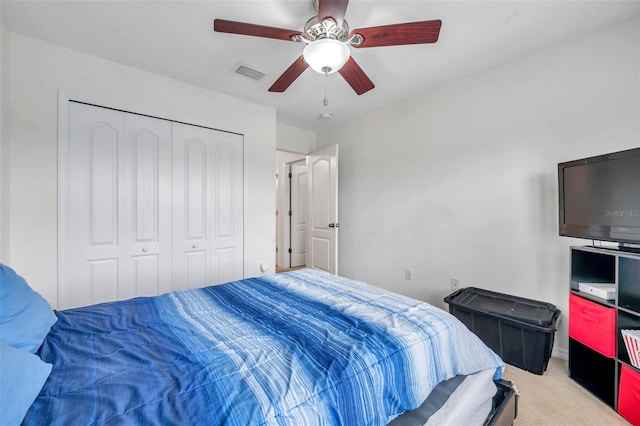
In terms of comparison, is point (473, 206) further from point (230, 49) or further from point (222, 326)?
point (230, 49)

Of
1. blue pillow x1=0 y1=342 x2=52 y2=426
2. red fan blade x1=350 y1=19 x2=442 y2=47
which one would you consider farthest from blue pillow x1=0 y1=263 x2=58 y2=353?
red fan blade x1=350 y1=19 x2=442 y2=47

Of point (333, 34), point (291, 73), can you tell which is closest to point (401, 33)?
point (333, 34)

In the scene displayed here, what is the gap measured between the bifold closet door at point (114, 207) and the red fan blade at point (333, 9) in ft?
6.53

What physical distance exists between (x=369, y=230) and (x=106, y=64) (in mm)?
3220

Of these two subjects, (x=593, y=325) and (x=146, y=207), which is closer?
(x=593, y=325)

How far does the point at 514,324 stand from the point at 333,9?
91.9 inches

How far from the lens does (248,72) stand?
2508 millimetres

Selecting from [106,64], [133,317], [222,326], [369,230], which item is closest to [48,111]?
[106,64]

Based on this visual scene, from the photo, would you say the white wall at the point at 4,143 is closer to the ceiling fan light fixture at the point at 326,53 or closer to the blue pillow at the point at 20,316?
the blue pillow at the point at 20,316

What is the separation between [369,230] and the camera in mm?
3580

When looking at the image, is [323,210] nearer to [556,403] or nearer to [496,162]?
[496,162]

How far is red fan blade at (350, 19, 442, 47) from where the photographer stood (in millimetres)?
1431

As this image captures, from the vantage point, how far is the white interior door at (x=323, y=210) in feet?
12.1

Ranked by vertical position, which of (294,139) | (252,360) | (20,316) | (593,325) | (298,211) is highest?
(294,139)
